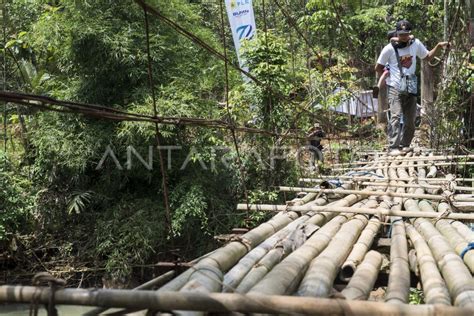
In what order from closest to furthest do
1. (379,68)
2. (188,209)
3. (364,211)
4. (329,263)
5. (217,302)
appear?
1. (217,302)
2. (329,263)
3. (364,211)
4. (379,68)
5. (188,209)

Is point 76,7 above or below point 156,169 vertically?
above

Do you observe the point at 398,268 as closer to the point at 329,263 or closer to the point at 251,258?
the point at 329,263

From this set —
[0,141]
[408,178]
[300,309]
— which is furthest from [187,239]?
[300,309]

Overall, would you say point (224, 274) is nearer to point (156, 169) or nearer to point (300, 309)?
point (300, 309)

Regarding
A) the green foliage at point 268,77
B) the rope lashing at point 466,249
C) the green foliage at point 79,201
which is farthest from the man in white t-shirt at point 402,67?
the green foliage at point 79,201

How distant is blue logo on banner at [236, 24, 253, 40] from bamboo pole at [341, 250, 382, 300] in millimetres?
4038

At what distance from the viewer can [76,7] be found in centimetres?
520

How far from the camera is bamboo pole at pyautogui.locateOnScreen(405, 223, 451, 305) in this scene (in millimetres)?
1114

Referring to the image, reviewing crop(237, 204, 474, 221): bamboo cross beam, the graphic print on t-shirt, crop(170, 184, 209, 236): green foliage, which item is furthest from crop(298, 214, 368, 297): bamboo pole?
crop(170, 184, 209, 236): green foliage

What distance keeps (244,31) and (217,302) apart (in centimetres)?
481

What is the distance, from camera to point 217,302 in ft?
2.84

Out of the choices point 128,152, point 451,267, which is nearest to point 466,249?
point 451,267

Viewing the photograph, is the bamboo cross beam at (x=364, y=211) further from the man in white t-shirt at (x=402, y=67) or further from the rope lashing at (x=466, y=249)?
the man in white t-shirt at (x=402, y=67)

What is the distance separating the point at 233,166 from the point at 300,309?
168 inches
